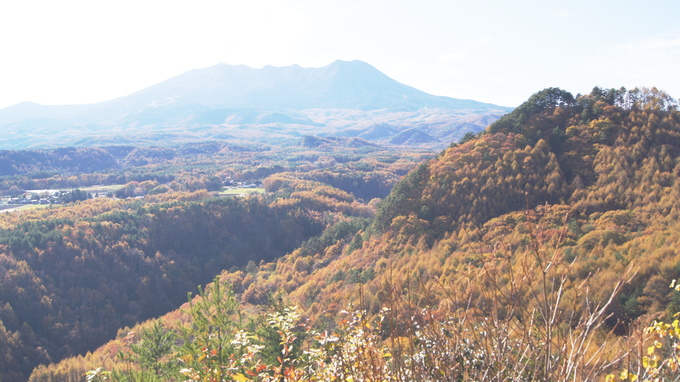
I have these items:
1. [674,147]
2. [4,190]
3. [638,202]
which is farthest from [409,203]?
[4,190]

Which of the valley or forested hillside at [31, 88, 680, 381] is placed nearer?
the valley

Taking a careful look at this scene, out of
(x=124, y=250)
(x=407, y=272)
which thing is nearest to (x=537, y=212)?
(x=407, y=272)

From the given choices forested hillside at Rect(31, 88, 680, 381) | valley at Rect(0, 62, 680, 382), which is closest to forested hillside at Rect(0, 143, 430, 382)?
valley at Rect(0, 62, 680, 382)

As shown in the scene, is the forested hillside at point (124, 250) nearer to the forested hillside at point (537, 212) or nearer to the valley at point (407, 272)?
the valley at point (407, 272)

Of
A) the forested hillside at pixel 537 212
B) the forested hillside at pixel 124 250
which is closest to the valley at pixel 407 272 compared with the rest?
the forested hillside at pixel 537 212

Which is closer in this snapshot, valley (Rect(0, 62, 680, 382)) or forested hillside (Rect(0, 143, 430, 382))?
valley (Rect(0, 62, 680, 382))

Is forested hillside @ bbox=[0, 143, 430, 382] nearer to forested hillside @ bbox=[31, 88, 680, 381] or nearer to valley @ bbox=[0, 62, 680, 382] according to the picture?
valley @ bbox=[0, 62, 680, 382]

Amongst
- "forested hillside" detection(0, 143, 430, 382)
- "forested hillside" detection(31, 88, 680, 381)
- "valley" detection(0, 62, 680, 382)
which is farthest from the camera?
"forested hillside" detection(0, 143, 430, 382)

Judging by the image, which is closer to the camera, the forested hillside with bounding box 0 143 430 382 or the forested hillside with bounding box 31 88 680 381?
the forested hillside with bounding box 31 88 680 381

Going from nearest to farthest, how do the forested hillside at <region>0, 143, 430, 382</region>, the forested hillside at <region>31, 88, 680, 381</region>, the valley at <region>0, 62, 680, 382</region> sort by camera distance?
the valley at <region>0, 62, 680, 382</region> → the forested hillside at <region>31, 88, 680, 381</region> → the forested hillside at <region>0, 143, 430, 382</region>

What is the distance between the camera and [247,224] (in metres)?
56.5

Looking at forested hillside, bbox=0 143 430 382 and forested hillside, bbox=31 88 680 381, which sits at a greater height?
forested hillside, bbox=31 88 680 381

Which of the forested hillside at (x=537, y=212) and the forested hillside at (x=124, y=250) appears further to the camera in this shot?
the forested hillside at (x=124, y=250)

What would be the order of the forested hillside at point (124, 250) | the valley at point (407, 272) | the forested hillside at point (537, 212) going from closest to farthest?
the valley at point (407, 272), the forested hillside at point (537, 212), the forested hillside at point (124, 250)
